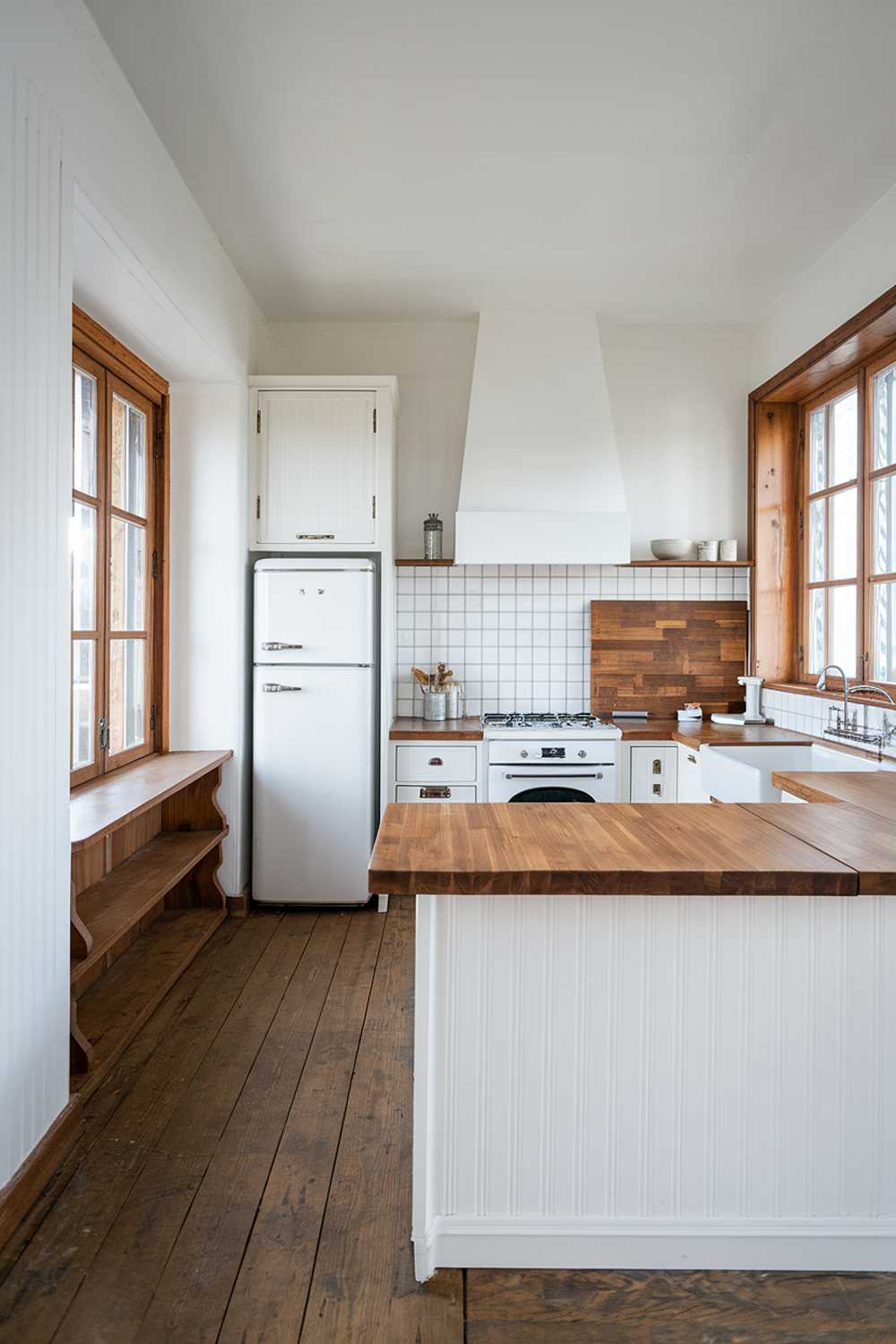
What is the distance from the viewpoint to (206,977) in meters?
3.12

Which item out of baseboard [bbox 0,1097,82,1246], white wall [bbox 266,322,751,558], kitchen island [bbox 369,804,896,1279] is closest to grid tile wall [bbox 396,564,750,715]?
white wall [bbox 266,322,751,558]

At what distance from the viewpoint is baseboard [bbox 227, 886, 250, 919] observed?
3834 millimetres

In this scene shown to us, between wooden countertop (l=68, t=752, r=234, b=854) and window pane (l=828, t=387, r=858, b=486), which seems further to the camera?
window pane (l=828, t=387, r=858, b=486)

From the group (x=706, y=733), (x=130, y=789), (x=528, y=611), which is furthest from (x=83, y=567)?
(x=706, y=733)

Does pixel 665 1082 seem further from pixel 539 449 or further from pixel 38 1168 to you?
pixel 539 449

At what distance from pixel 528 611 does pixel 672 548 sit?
787mm

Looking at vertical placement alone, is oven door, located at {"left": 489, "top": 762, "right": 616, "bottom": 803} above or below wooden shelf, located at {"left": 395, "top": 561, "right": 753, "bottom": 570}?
below

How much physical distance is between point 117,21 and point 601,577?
3.07 metres

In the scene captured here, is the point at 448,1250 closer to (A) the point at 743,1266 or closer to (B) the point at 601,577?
(A) the point at 743,1266

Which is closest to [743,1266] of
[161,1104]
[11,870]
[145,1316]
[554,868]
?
[554,868]

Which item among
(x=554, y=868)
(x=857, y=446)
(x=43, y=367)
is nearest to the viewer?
(x=554, y=868)

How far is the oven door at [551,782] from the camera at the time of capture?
3.92m

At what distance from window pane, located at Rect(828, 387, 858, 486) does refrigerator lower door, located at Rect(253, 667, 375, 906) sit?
226cm

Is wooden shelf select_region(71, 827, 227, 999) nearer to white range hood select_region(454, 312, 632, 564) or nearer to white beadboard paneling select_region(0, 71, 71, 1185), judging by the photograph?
white beadboard paneling select_region(0, 71, 71, 1185)
